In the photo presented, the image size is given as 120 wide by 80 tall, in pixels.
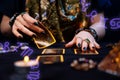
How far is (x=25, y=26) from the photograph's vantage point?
127cm

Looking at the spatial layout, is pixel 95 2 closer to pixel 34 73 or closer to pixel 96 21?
pixel 96 21

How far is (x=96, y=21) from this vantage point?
1.46 meters

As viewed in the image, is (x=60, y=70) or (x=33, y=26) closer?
(x=60, y=70)

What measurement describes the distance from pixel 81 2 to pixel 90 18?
10 centimetres

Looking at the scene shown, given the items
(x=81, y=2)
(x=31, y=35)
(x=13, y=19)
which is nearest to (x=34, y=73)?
(x=31, y=35)

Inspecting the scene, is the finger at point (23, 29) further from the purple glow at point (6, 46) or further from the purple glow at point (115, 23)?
the purple glow at point (115, 23)

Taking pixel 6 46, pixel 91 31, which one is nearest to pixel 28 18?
Answer: pixel 6 46

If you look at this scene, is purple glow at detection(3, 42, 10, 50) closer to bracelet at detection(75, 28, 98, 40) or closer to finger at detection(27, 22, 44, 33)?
finger at detection(27, 22, 44, 33)

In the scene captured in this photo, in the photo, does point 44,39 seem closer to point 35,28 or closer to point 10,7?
point 35,28

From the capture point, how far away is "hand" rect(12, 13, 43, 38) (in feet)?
4.04

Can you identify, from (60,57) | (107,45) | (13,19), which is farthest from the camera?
(13,19)

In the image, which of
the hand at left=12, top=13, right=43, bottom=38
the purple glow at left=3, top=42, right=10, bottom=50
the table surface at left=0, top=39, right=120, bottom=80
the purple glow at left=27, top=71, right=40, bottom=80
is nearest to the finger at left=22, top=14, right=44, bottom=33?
the hand at left=12, top=13, right=43, bottom=38

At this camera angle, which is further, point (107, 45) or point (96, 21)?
point (96, 21)

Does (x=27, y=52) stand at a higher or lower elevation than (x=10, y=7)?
lower
